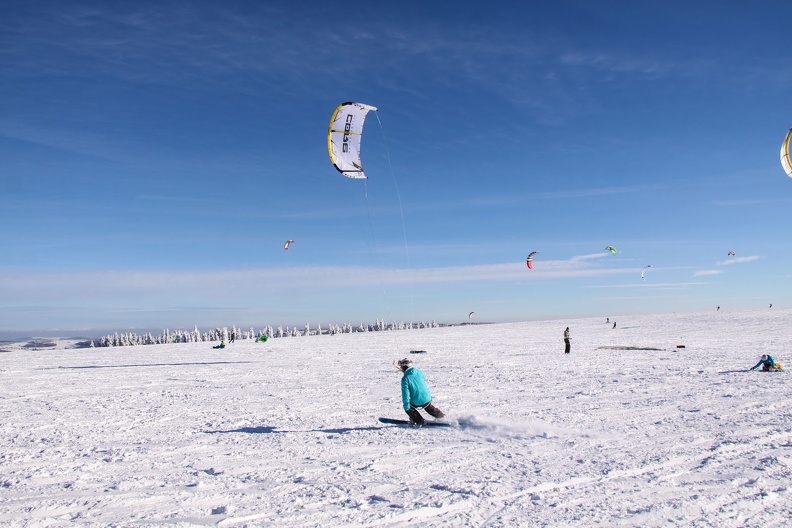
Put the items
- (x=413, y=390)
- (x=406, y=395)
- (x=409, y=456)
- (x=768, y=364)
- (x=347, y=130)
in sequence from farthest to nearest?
(x=347, y=130), (x=768, y=364), (x=413, y=390), (x=406, y=395), (x=409, y=456)

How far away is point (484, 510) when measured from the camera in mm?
4750

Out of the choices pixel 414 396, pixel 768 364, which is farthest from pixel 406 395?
pixel 768 364

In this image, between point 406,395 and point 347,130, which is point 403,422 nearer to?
point 406,395

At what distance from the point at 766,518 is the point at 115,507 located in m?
6.09

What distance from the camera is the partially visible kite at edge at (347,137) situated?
15.1m

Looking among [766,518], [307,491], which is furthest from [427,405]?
[766,518]

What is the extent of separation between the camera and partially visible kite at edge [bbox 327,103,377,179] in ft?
49.7

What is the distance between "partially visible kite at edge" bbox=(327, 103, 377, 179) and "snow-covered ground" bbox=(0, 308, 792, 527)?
658 cm

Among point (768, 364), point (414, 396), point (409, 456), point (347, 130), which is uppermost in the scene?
point (347, 130)

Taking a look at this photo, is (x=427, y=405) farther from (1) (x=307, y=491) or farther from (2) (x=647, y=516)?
(2) (x=647, y=516)

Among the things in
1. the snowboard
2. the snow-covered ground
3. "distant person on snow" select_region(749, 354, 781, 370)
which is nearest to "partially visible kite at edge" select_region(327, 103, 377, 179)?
the snow-covered ground

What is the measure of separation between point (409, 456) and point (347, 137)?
1102 centimetres

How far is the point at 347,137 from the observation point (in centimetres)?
1559

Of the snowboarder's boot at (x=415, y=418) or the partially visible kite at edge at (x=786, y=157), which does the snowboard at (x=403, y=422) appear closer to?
the snowboarder's boot at (x=415, y=418)
